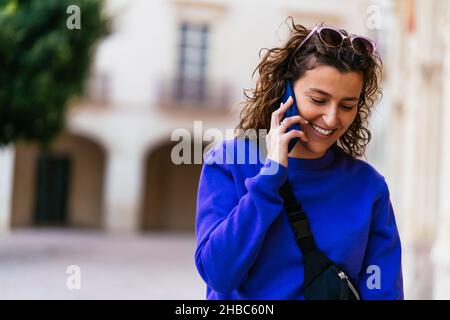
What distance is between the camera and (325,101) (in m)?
1.53

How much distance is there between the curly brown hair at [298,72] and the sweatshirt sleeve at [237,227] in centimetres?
19

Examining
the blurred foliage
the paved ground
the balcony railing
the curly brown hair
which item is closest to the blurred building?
the balcony railing

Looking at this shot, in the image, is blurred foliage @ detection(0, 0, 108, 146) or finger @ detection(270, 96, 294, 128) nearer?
finger @ detection(270, 96, 294, 128)

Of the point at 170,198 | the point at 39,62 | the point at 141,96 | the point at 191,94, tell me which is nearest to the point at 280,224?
the point at 39,62

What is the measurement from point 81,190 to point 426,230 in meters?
14.9

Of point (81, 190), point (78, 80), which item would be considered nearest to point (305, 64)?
point (78, 80)

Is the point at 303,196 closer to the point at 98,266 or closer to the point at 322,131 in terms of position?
the point at 322,131

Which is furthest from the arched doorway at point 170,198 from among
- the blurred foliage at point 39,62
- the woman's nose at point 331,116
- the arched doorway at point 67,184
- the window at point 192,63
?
the woman's nose at point 331,116

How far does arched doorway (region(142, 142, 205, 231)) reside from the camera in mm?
24000

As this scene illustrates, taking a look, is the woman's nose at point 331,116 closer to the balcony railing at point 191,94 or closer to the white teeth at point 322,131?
the white teeth at point 322,131

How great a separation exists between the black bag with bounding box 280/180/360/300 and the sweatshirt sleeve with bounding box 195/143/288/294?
0.05 meters

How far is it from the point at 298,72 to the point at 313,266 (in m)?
0.42

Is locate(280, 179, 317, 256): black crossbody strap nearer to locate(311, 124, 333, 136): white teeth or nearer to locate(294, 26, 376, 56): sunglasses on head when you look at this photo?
locate(311, 124, 333, 136): white teeth

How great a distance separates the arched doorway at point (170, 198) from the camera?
24000mm
